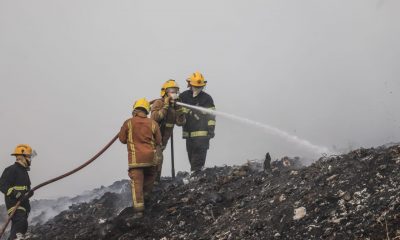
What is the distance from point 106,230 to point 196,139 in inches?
121

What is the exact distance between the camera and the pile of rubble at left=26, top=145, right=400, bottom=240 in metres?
5.39

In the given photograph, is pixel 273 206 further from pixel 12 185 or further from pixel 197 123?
pixel 12 185

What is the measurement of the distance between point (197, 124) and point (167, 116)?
795 millimetres

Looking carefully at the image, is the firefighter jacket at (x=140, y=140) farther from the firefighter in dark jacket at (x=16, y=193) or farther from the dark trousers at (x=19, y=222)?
the dark trousers at (x=19, y=222)

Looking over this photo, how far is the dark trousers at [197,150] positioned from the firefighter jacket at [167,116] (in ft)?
1.70

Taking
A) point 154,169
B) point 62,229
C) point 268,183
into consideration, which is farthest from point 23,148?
point 268,183

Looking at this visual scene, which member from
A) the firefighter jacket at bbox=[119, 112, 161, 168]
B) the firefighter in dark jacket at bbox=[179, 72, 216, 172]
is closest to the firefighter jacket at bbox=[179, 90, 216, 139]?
the firefighter in dark jacket at bbox=[179, 72, 216, 172]

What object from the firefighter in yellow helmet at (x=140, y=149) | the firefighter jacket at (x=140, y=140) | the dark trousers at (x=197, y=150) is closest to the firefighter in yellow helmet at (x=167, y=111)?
the dark trousers at (x=197, y=150)

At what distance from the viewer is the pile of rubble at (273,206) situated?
17.7 ft

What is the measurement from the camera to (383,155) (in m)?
6.51

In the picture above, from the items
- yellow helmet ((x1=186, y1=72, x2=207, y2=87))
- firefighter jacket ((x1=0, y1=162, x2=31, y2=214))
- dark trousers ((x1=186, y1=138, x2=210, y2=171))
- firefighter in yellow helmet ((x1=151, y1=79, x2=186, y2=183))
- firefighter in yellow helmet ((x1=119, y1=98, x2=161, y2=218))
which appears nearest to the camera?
firefighter in yellow helmet ((x1=119, y1=98, x2=161, y2=218))

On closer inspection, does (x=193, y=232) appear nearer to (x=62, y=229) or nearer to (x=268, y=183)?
(x=268, y=183)

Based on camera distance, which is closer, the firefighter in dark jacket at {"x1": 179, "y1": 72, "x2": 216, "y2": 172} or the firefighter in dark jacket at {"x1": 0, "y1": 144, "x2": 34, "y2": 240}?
the firefighter in dark jacket at {"x1": 0, "y1": 144, "x2": 34, "y2": 240}

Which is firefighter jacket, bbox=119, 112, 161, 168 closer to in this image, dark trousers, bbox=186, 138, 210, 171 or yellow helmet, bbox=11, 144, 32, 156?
dark trousers, bbox=186, 138, 210, 171
